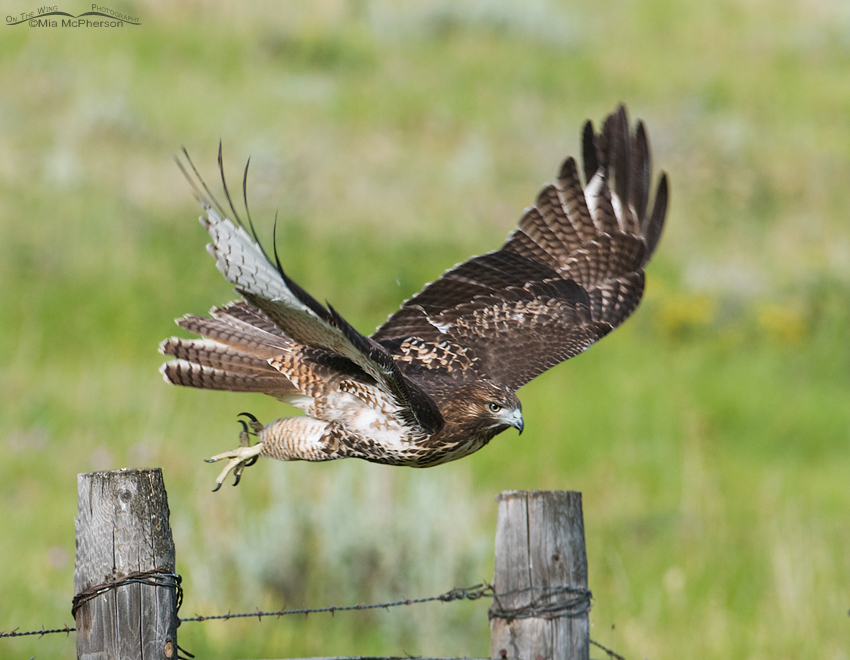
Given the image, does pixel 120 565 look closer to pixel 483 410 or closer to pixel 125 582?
pixel 125 582

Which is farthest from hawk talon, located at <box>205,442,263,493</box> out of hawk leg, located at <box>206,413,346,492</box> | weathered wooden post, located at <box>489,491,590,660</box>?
weathered wooden post, located at <box>489,491,590,660</box>

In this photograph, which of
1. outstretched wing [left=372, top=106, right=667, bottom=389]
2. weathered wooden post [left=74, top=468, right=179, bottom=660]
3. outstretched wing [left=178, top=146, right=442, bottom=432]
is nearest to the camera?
weathered wooden post [left=74, top=468, right=179, bottom=660]

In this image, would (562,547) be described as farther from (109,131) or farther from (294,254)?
(109,131)

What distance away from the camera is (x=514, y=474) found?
912cm

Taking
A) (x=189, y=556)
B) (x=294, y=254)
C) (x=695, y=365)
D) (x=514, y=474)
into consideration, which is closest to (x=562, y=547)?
(x=189, y=556)

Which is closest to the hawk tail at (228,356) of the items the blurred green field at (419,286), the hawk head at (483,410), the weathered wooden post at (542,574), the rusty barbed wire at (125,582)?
the hawk head at (483,410)

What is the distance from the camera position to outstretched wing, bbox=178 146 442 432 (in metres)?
3.41

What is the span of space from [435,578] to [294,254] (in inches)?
240

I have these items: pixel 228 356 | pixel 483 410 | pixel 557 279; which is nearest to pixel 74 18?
pixel 557 279

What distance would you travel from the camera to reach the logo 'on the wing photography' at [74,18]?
1800 centimetres

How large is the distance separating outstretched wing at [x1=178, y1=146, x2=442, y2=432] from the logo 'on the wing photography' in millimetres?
14748

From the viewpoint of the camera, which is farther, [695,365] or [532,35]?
[532,35]

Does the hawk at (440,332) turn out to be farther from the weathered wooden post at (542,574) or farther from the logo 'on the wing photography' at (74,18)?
the logo 'on the wing photography' at (74,18)

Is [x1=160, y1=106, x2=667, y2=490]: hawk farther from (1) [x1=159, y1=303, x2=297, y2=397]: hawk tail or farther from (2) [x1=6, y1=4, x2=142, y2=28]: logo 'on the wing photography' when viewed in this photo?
(2) [x1=6, y1=4, x2=142, y2=28]: logo 'on the wing photography'
